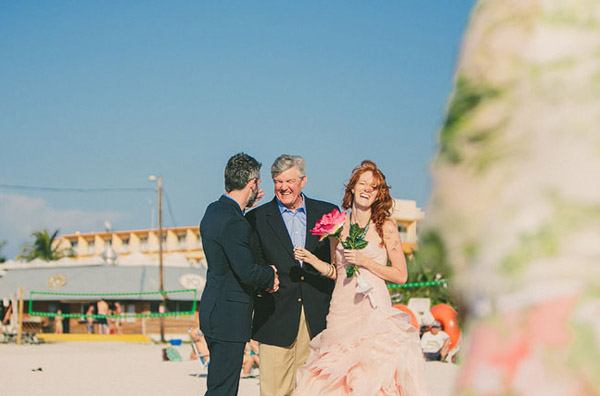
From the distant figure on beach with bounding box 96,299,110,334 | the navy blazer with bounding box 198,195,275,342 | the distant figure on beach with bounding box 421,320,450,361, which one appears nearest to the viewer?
the navy blazer with bounding box 198,195,275,342

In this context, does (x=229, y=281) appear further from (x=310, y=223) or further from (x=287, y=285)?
(x=310, y=223)

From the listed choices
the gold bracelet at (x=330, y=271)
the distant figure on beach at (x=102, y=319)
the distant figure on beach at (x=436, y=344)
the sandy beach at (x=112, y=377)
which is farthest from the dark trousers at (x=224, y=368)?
the distant figure on beach at (x=102, y=319)

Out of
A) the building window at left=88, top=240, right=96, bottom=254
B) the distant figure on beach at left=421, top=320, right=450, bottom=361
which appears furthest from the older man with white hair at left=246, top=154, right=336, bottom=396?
the building window at left=88, top=240, right=96, bottom=254

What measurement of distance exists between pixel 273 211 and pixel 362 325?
1011 millimetres

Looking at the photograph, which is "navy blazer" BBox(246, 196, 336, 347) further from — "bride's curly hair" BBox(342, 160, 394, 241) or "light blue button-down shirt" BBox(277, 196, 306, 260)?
"bride's curly hair" BBox(342, 160, 394, 241)

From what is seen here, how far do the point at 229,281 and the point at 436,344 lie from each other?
10.7 m

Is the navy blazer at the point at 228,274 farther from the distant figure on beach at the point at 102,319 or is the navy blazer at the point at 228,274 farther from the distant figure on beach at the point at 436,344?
the distant figure on beach at the point at 102,319

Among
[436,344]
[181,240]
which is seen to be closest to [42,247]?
[181,240]

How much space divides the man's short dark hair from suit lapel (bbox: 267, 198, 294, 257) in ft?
2.19

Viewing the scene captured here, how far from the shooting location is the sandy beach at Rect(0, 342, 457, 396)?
10.7 metres

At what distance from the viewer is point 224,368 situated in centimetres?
509

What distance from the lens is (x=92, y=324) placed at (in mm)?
38250

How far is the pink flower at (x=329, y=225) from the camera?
5516 mm

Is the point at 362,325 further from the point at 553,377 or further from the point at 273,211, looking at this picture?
the point at 553,377
